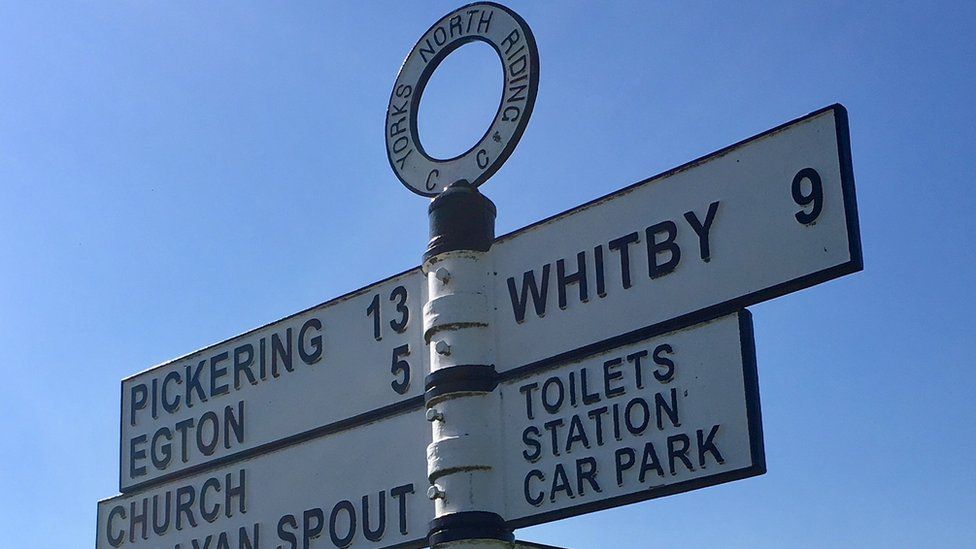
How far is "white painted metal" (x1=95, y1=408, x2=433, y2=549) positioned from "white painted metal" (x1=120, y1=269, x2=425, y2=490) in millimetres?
101

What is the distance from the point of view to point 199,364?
7.66 m

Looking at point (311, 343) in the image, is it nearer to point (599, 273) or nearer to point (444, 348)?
point (444, 348)

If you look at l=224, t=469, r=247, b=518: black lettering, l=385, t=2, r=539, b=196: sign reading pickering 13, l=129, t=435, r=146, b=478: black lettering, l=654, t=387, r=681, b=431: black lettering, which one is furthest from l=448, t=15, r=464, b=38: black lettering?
l=129, t=435, r=146, b=478: black lettering

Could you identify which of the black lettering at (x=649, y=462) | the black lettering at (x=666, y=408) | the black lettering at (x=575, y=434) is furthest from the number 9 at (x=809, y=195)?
the black lettering at (x=575, y=434)

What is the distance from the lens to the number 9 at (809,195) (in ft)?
17.6

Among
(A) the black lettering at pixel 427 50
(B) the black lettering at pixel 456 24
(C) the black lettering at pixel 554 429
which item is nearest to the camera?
(C) the black lettering at pixel 554 429

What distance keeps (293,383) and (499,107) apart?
175cm

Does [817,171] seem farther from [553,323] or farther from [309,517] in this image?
[309,517]

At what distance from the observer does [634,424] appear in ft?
18.5

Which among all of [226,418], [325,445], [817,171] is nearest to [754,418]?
[817,171]

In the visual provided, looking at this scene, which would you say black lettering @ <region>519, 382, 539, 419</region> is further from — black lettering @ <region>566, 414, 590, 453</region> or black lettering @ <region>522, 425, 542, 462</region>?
black lettering @ <region>566, 414, 590, 453</region>

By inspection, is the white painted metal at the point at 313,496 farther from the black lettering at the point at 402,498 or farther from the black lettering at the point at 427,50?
the black lettering at the point at 427,50

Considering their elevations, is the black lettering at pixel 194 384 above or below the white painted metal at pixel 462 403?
above

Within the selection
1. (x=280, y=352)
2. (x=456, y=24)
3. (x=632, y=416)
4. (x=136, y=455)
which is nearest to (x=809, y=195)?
(x=632, y=416)
